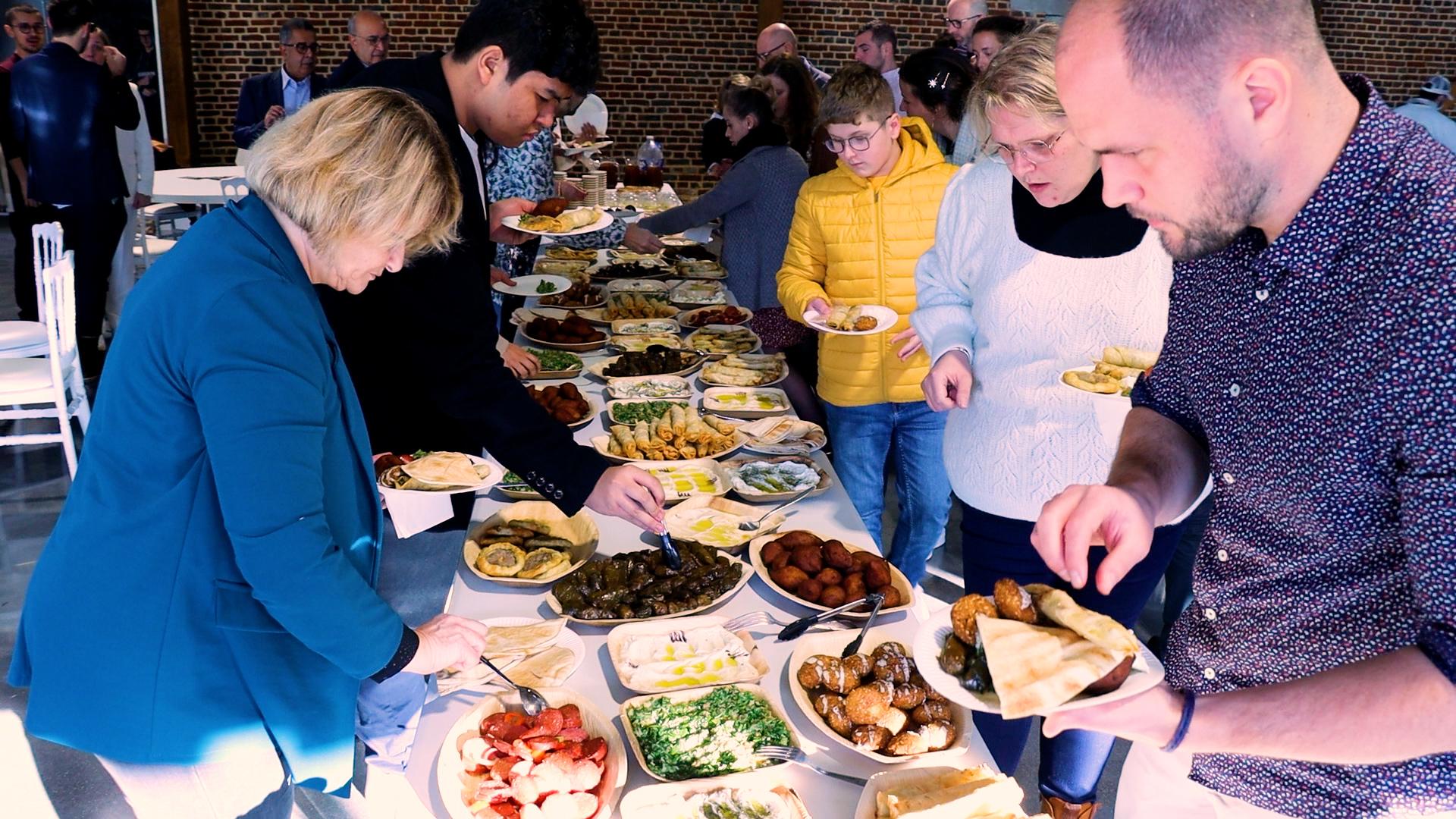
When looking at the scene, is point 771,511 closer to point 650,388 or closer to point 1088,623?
point 650,388

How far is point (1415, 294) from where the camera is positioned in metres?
0.93

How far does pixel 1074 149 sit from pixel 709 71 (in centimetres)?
918

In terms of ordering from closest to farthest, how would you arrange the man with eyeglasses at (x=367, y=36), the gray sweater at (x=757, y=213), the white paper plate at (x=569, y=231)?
1. the white paper plate at (x=569, y=231)
2. the gray sweater at (x=757, y=213)
3. the man with eyeglasses at (x=367, y=36)

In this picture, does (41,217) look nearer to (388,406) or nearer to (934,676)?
(388,406)

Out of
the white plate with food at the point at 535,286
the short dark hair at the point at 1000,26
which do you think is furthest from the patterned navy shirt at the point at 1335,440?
the short dark hair at the point at 1000,26

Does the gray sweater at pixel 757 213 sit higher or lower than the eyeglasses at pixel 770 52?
lower

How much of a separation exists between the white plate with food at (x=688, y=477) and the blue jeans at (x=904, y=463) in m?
0.72

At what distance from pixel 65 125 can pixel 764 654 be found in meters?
5.58

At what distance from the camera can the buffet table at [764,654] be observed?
1.48 meters

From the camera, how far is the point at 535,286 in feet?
14.0

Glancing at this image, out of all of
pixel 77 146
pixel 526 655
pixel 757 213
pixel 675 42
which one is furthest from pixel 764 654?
pixel 675 42

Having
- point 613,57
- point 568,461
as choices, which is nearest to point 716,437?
point 568,461

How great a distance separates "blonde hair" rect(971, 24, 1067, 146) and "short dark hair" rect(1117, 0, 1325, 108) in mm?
892

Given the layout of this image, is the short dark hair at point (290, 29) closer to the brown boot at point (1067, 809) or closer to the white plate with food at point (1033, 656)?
the brown boot at point (1067, 809)
